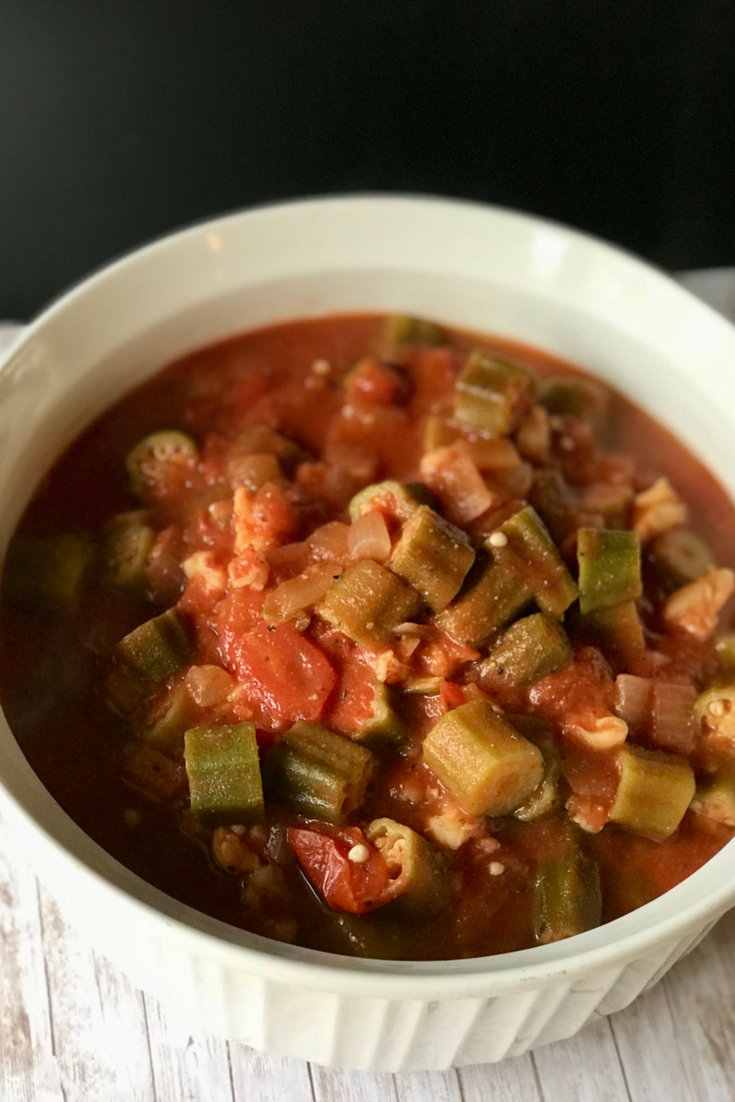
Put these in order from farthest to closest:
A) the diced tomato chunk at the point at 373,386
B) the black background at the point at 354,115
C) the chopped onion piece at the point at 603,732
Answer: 1. the black background at the point at 354,115
2. the diced tomato chunk at the point at 373,386
3. the chopped onion piece at the point at 603,732

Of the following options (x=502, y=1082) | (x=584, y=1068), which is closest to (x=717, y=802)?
(x=584, y=1068)

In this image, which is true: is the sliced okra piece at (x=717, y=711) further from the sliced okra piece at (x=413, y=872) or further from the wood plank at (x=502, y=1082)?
the wood plank at (x=502, y=1082)

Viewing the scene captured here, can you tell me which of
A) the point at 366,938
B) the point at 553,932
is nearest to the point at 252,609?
the point at 366,938

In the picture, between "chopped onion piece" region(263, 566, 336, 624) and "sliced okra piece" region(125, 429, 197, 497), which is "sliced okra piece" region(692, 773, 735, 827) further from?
"sliced okra piece" region(125, 429, 197, 497)

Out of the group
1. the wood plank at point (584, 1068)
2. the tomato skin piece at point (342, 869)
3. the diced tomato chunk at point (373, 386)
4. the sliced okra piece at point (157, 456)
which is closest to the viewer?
the tomato skin piece at point (342, 869)

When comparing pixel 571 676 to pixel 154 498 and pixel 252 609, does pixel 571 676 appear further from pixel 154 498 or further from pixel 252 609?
pixel 154 498

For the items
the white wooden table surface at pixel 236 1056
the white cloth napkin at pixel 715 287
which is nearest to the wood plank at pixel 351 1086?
the white wooden table surface at pixel 236 1056
